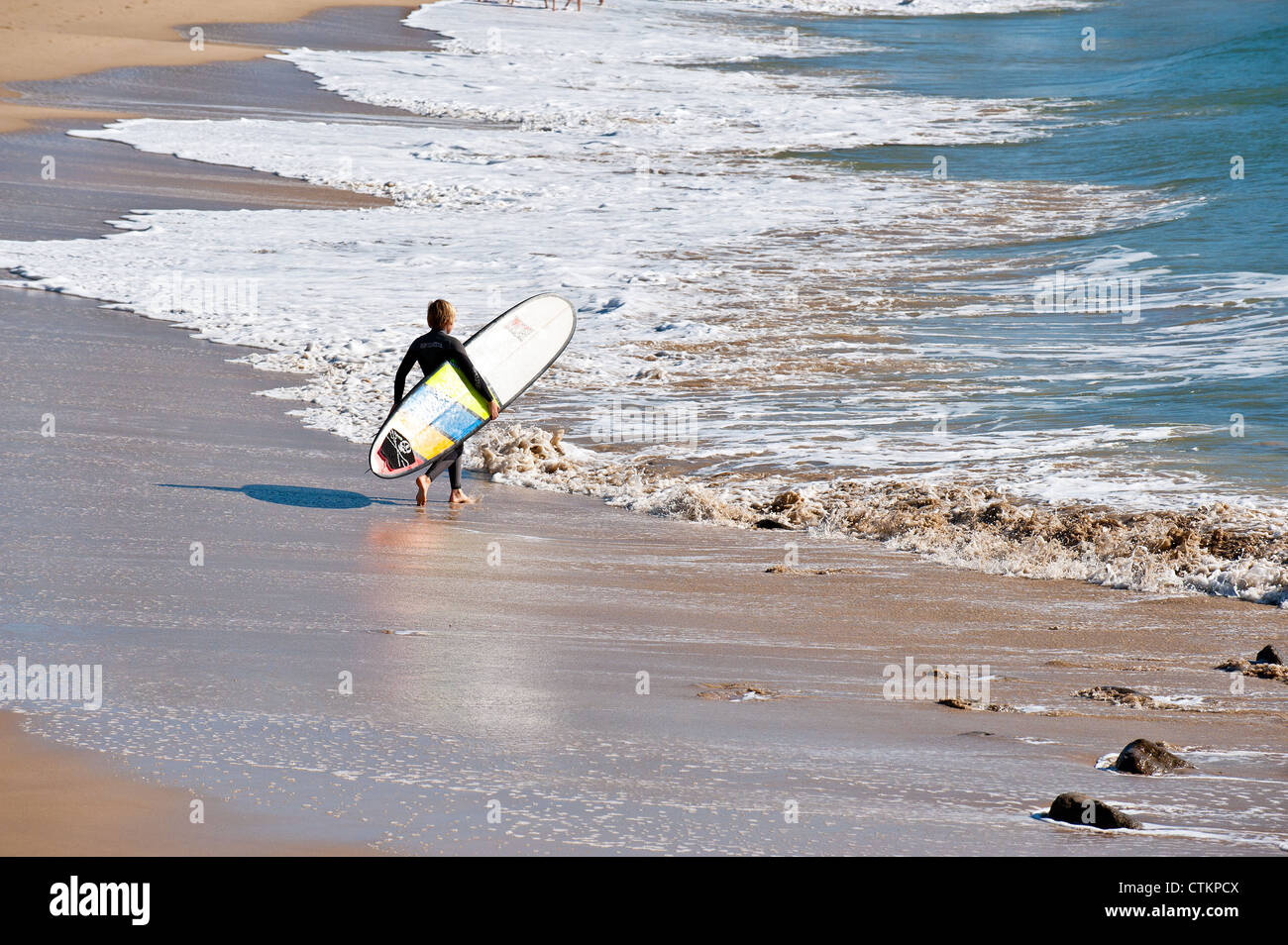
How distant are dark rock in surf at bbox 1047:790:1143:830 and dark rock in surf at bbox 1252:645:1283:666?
6.95ft

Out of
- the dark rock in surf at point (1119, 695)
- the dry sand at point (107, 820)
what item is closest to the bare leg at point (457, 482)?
the dark rock in surf at point (1119, 695)

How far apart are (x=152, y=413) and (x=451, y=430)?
7.78ft

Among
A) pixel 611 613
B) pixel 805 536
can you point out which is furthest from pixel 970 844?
pixel 805 536

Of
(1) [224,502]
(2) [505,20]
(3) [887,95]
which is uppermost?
(2) [505,20]

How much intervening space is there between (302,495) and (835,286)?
8295 mm

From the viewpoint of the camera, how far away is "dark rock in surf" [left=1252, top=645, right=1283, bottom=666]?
579 cm

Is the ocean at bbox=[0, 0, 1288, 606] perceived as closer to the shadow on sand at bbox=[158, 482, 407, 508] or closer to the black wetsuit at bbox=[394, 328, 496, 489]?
the black wetsuit at bbox=[394, 328, 496, 489]

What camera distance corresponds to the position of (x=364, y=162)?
2350 centimetres

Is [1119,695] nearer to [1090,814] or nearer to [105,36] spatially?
[1090,814]

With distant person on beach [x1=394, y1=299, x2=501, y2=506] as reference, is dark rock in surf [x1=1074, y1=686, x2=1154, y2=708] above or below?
below

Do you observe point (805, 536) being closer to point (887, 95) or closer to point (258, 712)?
point (258, 712)

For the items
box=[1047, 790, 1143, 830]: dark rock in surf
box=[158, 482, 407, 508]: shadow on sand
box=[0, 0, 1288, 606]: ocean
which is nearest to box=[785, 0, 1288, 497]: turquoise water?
box=[0, 0, 1288, 606]: ocean

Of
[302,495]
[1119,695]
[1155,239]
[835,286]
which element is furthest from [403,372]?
[1155,239]

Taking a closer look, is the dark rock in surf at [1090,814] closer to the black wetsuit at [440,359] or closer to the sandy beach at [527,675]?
the sandy beach at [527,675]
